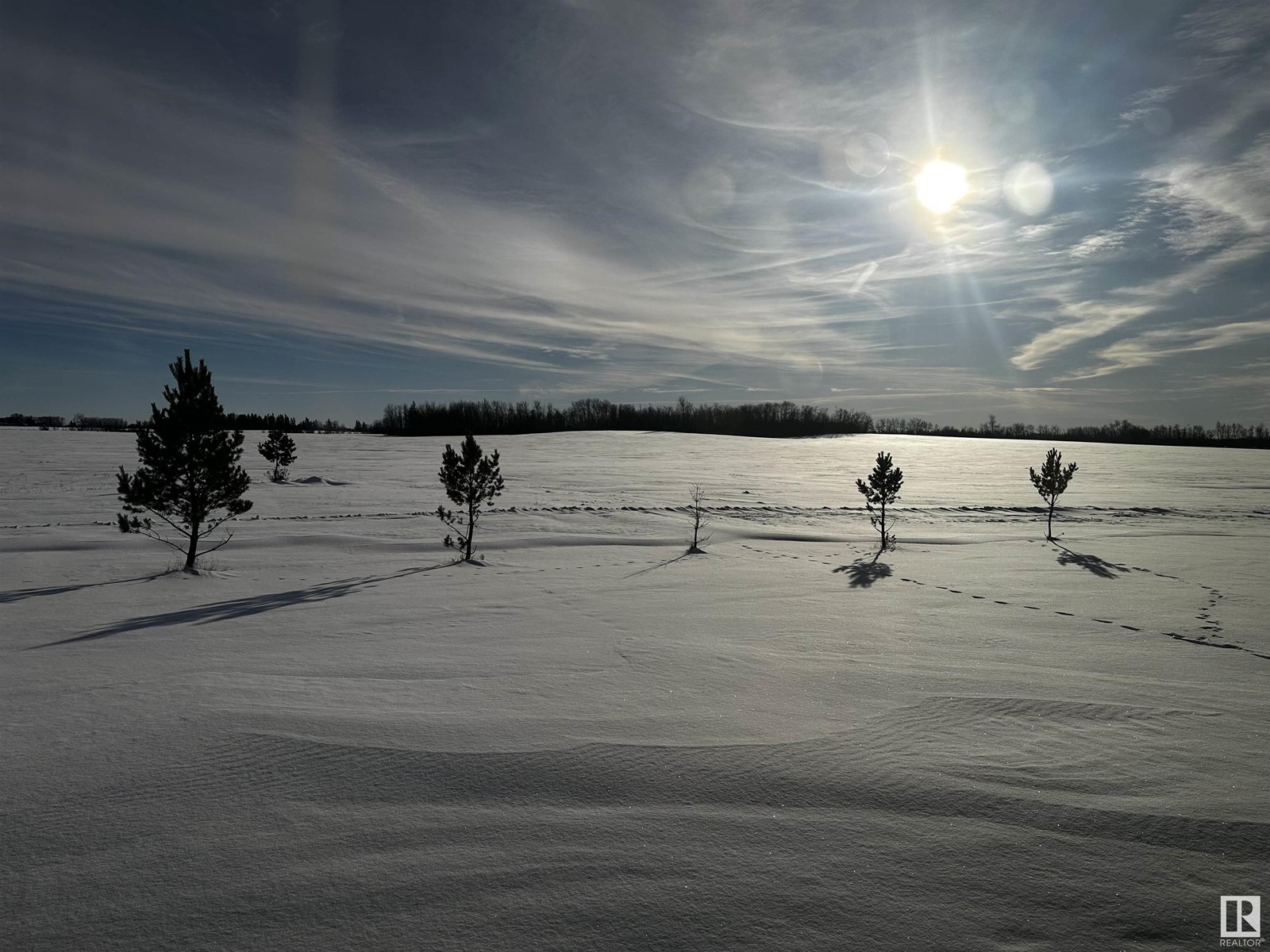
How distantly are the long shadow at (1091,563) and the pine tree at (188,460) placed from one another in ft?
52.7

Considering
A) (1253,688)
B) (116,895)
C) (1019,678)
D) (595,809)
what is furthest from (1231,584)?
(116,895)

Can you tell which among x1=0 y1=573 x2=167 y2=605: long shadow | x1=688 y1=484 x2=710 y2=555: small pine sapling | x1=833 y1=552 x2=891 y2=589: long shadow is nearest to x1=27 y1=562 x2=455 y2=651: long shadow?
x1=0 y1=573 x2=167 y2=605: long shadow

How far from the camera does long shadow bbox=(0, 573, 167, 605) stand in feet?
29.0

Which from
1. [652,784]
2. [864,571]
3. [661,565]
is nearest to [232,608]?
[652,784]

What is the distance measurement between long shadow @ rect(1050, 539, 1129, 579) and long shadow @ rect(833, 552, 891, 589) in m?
3.86

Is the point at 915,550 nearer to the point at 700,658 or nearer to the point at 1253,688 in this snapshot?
the point at 1253,688

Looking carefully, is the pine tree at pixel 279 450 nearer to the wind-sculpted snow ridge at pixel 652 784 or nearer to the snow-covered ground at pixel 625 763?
the snow-covered ground at pixel 625 763

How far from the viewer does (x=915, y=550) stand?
15.9m

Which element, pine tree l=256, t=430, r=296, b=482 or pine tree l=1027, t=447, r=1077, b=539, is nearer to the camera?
pine tree l=1027, t=447, r=1077, b=539

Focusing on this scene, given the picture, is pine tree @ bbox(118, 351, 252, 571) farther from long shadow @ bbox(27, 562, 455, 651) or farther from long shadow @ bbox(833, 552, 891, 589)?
long shadow @ bbox(833, 552, 891, 589)

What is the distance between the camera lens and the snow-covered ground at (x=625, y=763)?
2594mm

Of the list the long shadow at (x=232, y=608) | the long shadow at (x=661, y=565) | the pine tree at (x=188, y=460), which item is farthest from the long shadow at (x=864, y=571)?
the pine tree at (x=188, y=460)

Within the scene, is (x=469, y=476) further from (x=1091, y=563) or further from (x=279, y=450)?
(x=279, y=450)

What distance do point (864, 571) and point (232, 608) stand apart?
10807mm
